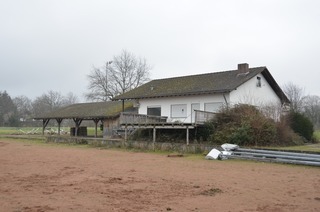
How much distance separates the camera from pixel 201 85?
2786 cm

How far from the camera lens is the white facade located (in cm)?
2608

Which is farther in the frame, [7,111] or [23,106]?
[23,106]

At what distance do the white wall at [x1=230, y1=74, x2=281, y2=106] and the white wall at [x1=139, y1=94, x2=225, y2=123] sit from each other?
3.90 feet

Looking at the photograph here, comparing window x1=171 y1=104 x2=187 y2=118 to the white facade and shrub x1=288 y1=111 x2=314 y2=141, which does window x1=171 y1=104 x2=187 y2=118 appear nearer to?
the white facade

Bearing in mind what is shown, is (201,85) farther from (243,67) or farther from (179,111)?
(243,67)

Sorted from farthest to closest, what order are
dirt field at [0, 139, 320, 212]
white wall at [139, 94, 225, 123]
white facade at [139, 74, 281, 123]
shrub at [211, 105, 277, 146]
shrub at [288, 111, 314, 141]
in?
shrub at [288, 111, 314, 141], white wall at [139, 94, 225, 123], white facade at [139, 74, 281, 123], shrub at [211, 105, 277, 146], dirt field at [0, 139, 320, 212]

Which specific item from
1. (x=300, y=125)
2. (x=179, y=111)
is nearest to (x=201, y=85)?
(x=179, y=111)

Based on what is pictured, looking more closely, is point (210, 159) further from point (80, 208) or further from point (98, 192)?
point (80, 208)

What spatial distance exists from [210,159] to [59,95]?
Result: 8511 centimetres

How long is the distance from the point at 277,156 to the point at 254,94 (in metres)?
11.3

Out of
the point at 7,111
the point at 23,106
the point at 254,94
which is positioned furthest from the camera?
the point at 23,106

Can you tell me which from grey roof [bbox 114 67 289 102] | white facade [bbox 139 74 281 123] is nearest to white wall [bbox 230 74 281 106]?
white facade [bbox 139 74 281 123]

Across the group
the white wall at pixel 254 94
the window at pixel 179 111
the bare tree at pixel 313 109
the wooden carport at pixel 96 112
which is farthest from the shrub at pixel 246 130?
the bare tree at pixel 313 109

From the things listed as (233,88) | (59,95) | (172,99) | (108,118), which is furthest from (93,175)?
(59,95)
